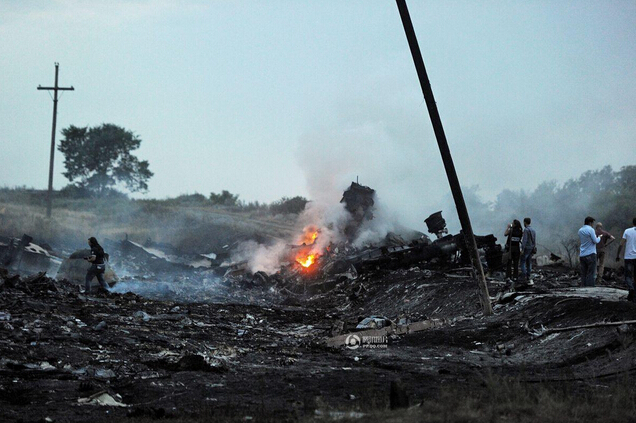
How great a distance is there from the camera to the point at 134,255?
30750 millimetres

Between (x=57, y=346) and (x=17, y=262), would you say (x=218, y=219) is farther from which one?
(x=57, y=346)

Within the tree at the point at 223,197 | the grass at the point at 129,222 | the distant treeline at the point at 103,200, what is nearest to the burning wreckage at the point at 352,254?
the grass at the point at 129,222

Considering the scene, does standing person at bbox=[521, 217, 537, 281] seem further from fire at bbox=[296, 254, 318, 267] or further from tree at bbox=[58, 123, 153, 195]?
tree at bbox=[58, 123, 153, 195]

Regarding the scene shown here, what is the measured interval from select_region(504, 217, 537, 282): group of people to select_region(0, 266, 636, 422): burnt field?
2.43ft

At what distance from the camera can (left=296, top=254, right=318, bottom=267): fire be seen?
26750 millimetres

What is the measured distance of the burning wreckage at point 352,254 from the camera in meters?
22.2

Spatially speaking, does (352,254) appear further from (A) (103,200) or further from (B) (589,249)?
(A) (103,200)

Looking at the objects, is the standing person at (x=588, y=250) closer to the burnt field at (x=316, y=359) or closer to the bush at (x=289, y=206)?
the burnt field at (x=316, y=359)

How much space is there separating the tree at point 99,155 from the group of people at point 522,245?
48227 millimetres

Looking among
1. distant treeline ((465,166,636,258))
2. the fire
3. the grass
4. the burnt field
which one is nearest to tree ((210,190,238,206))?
the grass

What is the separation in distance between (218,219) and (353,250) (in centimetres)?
2190

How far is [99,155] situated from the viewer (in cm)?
6066

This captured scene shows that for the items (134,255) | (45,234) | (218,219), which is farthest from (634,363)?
(218,219)

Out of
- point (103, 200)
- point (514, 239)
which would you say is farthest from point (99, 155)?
point (514, 239)
